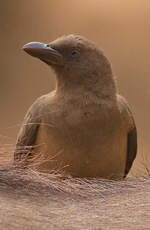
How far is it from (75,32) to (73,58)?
5.10ft

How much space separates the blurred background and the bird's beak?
1.49 m

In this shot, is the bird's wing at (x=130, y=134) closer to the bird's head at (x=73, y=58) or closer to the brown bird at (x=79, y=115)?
the brown bird at (x=79, y=115)

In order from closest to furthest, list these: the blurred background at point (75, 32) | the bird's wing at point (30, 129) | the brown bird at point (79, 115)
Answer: the brown bird at point (79, 115) → the bird's wing at point (30, 129) → the blurred background at point (75, 32)

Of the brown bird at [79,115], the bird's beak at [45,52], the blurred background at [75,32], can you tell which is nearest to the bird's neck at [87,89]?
the brown bird at [79,115]

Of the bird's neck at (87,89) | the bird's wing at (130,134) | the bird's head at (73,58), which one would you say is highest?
the bird's head at (73,58)

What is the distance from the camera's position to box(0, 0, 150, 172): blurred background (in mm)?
3979

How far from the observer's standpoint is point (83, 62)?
2.58m

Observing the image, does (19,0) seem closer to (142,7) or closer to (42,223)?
(142,7)

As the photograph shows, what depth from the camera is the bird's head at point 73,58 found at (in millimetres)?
2559

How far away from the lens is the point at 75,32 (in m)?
4.09

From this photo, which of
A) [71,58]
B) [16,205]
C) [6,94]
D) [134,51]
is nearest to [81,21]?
[134,51]

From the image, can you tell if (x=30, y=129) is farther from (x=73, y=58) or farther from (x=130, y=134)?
(x=130, y=134)

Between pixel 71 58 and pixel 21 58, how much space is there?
1725 mm

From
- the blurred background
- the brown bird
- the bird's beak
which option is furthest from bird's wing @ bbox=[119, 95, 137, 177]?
the blurred background
